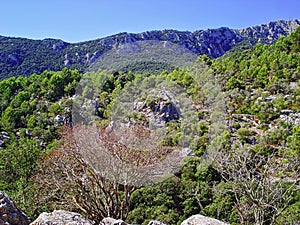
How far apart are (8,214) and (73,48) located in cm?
8745

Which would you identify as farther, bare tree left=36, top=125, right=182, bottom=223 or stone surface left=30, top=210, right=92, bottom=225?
bare tree left=36, top=125, right=182, bottom=223

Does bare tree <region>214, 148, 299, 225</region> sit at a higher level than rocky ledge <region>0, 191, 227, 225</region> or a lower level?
lower

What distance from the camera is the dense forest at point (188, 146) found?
26.3 ft

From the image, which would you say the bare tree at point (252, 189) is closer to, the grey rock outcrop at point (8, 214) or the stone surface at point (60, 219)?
the stone surface at point (60, 219)

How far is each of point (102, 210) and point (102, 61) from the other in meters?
18.4

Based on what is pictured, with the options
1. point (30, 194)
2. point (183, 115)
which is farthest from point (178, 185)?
point (183, 115)

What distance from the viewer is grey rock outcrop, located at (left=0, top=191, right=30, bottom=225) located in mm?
4252

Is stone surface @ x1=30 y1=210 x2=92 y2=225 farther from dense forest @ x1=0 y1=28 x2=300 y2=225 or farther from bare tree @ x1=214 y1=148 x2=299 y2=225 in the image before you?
bare tree @ x1=214 y1=148 x2=299 y2=225

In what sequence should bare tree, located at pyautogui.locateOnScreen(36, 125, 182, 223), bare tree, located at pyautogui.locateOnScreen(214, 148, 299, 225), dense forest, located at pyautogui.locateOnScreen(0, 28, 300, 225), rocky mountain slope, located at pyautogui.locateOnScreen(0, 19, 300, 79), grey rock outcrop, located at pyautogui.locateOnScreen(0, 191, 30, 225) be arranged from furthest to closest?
rocky mountain slope, located at pyautogui.locateOnScreen(0, 19, 300, 79) → dense forest, located at pyautogui.locateOnScreen(0, 28, 300, 225) → bare tree, located at pyautogui.locateOnScreen(36, 125, 182, 223) → bare tree, located at pyautogui.locateOnScreen(214, 148, 299, 225) → grey rock outcrop, located at pyautogui.locateOnScreen(0, 191, 30, 225)

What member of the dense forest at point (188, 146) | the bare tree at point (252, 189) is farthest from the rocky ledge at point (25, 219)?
the bare tree at point (252, 189)

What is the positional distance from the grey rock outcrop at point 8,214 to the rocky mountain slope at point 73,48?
2418 inches

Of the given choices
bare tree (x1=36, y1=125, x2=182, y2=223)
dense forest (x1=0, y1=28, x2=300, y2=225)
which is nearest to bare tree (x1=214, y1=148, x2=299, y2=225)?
dense forest (x1=0, y1=28, x2=300, y2=225)

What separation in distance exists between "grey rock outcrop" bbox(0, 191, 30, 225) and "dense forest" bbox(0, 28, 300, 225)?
9.53 ft

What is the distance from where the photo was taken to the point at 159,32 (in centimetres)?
8219
